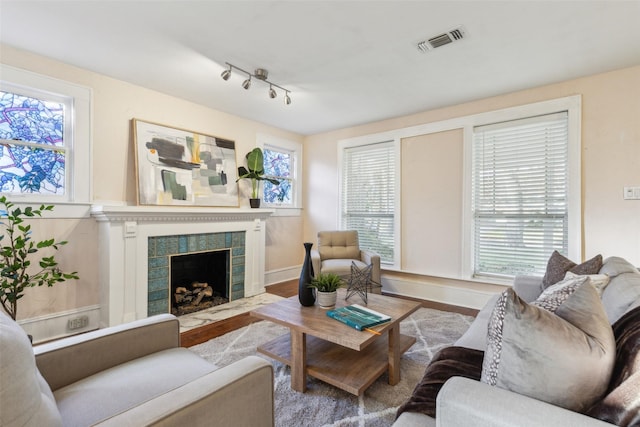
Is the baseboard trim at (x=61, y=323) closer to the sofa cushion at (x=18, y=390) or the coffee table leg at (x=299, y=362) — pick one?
the coffee table leg at (x=299, y=362)

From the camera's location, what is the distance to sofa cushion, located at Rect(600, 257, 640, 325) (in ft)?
3.57

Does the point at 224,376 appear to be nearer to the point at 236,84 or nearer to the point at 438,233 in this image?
the point at 236,84

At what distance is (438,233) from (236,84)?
2905mm

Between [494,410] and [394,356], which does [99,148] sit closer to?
[394,356]

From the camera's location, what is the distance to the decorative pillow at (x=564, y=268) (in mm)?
1679

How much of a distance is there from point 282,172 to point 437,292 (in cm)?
288

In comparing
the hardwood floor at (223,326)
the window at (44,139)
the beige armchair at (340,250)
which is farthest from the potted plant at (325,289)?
the window at (44,139)

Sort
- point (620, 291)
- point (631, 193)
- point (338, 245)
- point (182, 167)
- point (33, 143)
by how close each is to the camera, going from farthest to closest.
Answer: point (338, 245), point (182, 167), point (631, 193), point (33, 143), point (620, 291)

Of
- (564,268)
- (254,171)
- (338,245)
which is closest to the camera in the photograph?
(564,268)

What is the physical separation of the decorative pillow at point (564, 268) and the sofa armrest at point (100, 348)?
2.31m

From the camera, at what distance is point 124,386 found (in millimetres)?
1093

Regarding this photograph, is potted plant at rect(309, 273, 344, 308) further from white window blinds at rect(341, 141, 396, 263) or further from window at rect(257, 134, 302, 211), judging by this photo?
window at rect(257, 134, 302, 211)

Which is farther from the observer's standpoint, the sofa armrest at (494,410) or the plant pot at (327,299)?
the plant pot at (327,299)

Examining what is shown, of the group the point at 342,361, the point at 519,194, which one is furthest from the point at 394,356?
the point at 519,194
